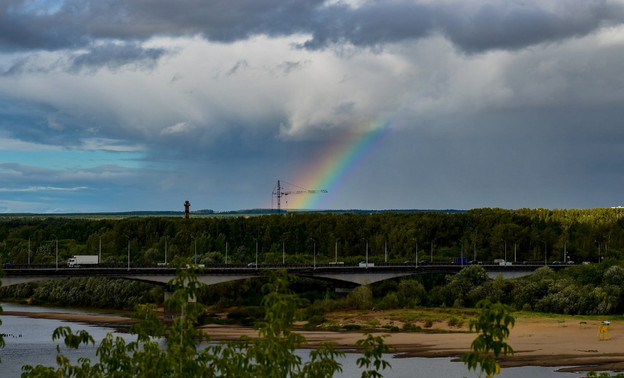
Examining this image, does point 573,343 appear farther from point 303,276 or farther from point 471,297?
point 303,276

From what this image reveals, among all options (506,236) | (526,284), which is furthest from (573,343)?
(506,236)

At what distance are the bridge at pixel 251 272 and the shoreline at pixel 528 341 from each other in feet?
24.8

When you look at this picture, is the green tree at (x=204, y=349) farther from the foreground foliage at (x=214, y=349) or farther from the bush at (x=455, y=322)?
the bush at (x=455, y=322)

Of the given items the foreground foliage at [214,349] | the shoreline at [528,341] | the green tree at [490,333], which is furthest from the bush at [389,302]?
the green tree at [490,333]

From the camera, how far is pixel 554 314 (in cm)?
13225

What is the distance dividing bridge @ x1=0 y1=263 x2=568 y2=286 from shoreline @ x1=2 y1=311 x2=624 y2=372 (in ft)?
24.8

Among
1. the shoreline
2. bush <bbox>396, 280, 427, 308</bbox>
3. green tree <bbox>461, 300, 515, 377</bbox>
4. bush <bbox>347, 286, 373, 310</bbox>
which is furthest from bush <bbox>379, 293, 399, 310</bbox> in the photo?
green tree <bbox>461, 300, 515, 377</bbox>

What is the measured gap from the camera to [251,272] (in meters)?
138

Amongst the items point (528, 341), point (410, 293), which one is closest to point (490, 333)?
point (528, 341)

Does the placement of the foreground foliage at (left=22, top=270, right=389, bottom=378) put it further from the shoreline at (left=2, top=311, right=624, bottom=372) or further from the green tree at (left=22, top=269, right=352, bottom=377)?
the shoreline at (left=2, top=311, right=624, bottom=372)

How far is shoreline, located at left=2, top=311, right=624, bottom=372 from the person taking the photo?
3494 inches

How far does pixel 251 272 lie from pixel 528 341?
48.4 metres

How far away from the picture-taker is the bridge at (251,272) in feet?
404

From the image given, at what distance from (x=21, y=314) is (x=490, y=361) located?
133869mm
